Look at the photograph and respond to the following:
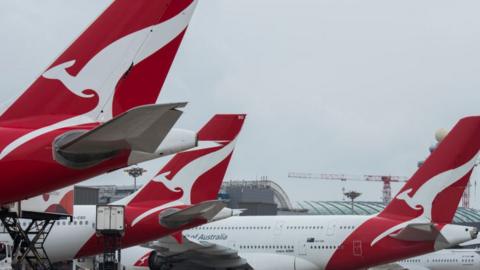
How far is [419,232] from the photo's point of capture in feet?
98.4

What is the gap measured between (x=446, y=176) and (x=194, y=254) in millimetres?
10491

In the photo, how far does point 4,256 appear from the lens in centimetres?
2409

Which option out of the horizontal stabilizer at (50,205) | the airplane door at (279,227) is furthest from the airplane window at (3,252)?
the airplane door at (279,227)

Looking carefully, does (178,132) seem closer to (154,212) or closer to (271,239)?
(154,212)

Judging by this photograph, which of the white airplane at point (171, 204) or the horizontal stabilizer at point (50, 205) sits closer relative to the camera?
the horizontal stabilizer at point (50, 205)

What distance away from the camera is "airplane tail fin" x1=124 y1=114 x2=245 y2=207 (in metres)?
27.4

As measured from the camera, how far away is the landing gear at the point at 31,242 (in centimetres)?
2355

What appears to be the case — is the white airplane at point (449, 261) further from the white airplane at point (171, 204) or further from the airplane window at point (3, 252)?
the airplane window at point (3, 252)

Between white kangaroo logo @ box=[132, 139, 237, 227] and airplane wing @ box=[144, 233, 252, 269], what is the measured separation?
17.7ft

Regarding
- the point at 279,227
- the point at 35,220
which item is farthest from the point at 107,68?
the point at 279,227

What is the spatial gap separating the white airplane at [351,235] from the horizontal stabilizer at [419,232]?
34 millimetres

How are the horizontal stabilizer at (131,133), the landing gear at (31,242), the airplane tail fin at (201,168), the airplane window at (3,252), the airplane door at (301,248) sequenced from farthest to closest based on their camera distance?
the airplane door at (301,248), the airplane tail fin at (201,168), the airplane window at (3,252), the landing gear at (31,242), the horizontal stabilizer at (131,133)

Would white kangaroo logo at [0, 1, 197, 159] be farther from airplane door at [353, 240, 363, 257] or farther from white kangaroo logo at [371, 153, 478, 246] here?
airplane door at [353, 240, 363, 257]

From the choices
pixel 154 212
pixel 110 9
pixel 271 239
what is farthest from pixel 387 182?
pixel 110 9
